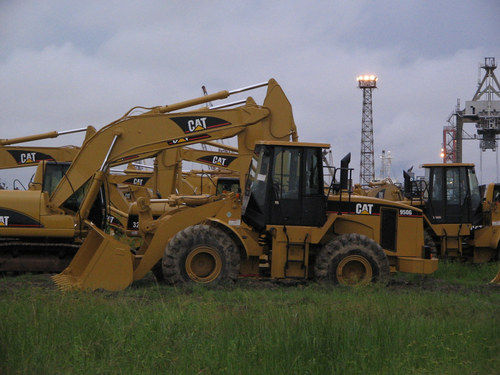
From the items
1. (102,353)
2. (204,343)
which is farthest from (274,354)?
(102,353)

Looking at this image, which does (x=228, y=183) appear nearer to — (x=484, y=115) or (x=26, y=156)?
(x=26, y=156)

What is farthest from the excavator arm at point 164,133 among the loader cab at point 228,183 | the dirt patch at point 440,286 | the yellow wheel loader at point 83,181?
the loader cab at point 228,183

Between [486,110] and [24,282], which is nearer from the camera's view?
[24,282]

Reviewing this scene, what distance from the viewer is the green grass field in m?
6.23

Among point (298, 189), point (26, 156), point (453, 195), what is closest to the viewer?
point (298, 189)

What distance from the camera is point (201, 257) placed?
1123cm

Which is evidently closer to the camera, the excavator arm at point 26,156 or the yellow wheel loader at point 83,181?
the yellow wheel loader at point 83,181

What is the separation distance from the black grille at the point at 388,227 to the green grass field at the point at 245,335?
8.60ft

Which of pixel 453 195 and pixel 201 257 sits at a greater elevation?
pixel 453 195

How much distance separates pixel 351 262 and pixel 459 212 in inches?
247

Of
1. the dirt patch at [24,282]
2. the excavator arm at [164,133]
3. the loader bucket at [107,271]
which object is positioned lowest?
the dirt patch at [24,282]

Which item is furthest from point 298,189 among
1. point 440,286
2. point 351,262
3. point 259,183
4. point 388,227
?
point 440,286

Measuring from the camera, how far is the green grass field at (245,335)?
6.23 m

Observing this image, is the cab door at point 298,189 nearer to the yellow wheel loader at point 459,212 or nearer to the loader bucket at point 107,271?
the loader bucket at point 107,271
